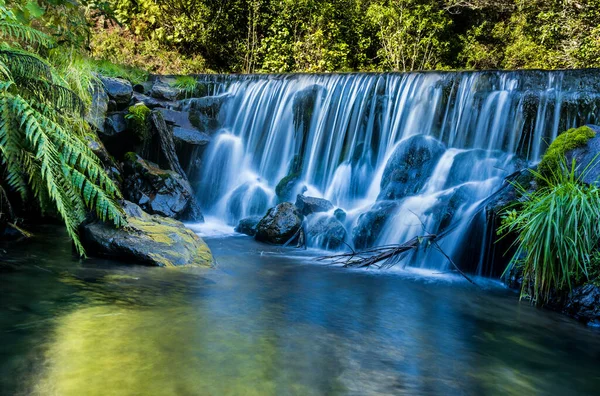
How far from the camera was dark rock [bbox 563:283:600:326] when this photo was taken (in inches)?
188

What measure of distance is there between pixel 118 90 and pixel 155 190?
2.65 meters

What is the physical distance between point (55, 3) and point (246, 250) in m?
4.34

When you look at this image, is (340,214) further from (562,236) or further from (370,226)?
(562,236)

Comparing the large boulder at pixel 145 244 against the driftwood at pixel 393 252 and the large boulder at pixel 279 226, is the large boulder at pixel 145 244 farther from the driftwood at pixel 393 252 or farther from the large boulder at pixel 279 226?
the large boulder at pixel 279 226

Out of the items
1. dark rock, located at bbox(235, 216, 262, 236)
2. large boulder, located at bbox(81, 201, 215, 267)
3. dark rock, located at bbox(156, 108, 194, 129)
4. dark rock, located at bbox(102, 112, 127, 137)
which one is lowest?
large boulder, located at bbox(81, 201, 215, 267)

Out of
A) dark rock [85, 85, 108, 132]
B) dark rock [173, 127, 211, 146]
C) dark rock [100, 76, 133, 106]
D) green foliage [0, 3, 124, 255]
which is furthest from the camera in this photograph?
dark rock [173, 127, 211, 146]

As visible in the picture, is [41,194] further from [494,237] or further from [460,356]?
A: [494,237]

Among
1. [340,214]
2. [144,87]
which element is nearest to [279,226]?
[340,214]

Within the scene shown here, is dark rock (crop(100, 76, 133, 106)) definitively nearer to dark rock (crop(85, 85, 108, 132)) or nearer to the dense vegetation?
dark rock (crop(85, 85, 108, 132))

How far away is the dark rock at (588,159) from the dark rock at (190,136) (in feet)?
23.2

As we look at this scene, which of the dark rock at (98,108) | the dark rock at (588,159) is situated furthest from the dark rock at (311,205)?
the dark rock at (588,159)

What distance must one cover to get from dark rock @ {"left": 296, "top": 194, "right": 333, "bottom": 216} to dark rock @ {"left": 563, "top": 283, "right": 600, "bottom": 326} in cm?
428

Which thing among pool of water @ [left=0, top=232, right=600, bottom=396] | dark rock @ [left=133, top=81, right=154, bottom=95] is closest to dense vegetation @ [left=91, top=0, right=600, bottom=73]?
dark rock @ [left=133, top=81, right=154, bottom=95]

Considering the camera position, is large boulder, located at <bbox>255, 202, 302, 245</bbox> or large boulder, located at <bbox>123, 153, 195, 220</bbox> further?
large boulder, located at <bbox>123, 153, 195, 220</bbox>
